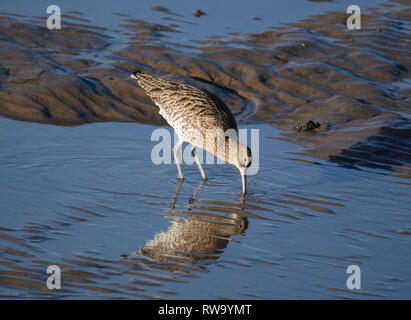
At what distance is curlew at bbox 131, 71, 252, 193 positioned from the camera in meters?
8.75

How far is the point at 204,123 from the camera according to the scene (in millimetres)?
Result: 9078

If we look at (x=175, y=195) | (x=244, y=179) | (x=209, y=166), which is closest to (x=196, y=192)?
(x=175, y=195)

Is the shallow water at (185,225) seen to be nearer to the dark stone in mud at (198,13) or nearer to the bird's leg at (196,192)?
the bird's leg at (196,192)

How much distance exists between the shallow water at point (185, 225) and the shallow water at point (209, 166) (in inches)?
0.9

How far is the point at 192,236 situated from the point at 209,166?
105 inches

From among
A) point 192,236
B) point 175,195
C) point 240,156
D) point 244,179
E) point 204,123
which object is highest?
point 204,123

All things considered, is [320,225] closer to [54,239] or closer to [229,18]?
[54,239]

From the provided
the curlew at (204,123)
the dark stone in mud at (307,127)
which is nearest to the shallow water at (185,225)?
the curlew at (204,123)

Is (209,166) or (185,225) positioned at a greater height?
(209,166)

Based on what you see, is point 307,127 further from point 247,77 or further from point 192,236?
point 192,236

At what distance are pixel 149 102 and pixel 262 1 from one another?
21.7 ft

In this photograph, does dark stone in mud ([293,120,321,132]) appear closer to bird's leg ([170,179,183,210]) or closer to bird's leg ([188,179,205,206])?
bird's leg ([188,179,205,206])

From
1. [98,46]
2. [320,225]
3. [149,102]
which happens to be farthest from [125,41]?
[320,225]

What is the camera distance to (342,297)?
234 inches
